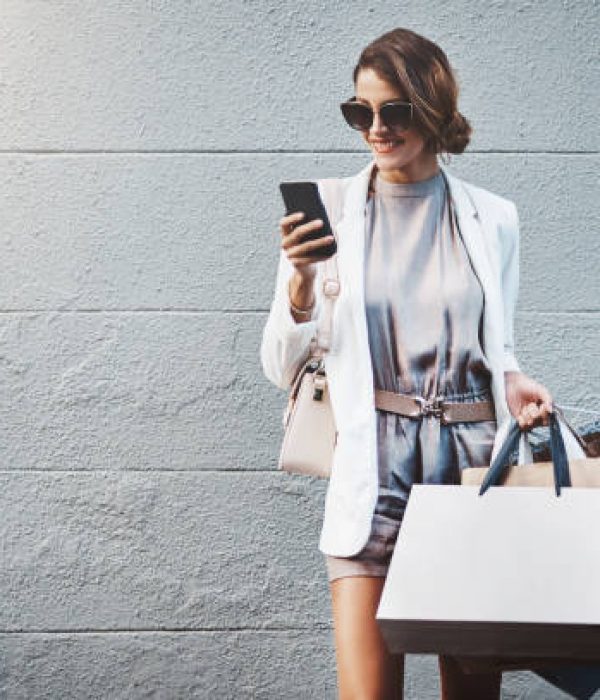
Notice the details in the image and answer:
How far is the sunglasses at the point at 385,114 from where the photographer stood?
295 cm

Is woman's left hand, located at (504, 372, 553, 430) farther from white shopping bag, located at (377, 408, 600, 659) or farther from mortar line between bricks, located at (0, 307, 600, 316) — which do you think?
mortar line between bricks, located at (0, 307, 600, 316)

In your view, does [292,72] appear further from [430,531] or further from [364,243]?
[430,531]

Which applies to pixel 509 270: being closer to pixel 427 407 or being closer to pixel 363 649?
pixel 427 407

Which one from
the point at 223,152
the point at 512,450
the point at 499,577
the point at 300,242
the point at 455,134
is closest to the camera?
the point at 499,577

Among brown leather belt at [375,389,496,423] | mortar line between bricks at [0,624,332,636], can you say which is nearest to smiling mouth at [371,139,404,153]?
brown leather belt at [375,389,496,423]

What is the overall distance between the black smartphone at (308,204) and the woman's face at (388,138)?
0.25 meters

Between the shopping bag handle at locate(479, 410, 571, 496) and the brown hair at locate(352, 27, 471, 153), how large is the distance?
0.69 m

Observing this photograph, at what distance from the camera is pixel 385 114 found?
9.69ft

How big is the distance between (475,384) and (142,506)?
68.9 inches

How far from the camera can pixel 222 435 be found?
4.40 m

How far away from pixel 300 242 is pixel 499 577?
924mm

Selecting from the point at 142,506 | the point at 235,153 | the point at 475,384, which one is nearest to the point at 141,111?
the point at 235,153

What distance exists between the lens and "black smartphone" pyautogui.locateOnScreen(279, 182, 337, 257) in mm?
2799

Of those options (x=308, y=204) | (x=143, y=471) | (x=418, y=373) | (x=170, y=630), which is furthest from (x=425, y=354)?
(x=170, y=630)
